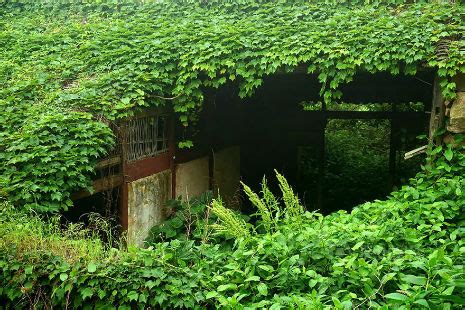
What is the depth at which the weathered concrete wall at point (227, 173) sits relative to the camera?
33.7ft

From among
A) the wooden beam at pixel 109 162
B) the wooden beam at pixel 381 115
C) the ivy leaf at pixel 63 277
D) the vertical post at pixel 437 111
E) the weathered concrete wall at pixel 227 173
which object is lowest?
the weathered concrete wall at pixel 227 173

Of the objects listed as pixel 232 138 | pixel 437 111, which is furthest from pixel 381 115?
Result: pixel 437 111

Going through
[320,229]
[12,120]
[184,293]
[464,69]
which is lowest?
[184,293]

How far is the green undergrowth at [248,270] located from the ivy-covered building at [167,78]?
4.60ft

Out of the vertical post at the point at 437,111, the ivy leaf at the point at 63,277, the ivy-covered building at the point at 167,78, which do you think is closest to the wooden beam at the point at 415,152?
the vertical post at the point at 437,111

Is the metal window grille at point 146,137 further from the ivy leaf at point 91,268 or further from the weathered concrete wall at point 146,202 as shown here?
the ivy leaf at point 91,268

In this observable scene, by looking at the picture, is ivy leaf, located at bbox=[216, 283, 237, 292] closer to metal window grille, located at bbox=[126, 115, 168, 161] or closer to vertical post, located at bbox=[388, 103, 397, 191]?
metal window grille, located at bbox=[126, 115, 168, 161]

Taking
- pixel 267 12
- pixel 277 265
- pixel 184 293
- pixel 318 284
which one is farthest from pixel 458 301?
pixel 267 12

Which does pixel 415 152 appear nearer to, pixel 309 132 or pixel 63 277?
pixel 63 277

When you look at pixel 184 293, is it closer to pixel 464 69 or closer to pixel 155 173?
pixel 155 173

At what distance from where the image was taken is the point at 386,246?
4.34 meters

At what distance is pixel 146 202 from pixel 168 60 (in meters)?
2.54

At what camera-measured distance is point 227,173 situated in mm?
10961

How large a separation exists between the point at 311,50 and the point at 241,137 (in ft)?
16.3
